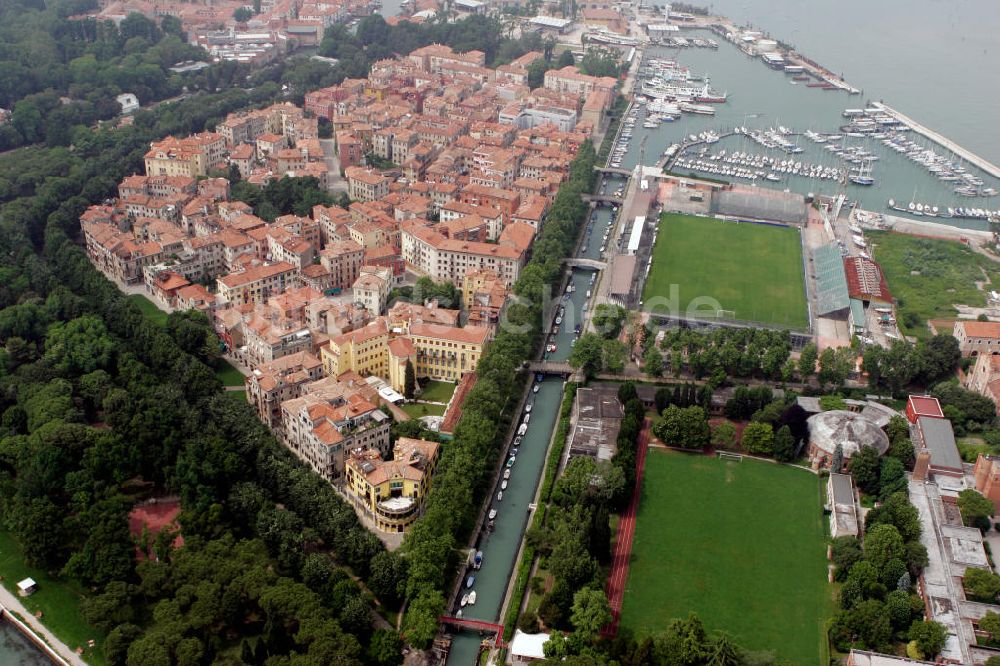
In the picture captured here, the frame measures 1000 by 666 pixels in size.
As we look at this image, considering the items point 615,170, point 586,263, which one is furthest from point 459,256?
point 615,170

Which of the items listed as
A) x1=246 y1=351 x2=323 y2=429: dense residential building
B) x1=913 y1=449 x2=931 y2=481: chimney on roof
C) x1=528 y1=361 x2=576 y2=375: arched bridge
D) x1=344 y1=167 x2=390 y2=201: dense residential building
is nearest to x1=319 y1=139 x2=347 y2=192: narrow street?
x1=344 y1=167 x2=390 y2=201: dense residential building

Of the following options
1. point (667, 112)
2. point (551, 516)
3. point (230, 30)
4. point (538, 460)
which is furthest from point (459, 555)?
point (230, 30)

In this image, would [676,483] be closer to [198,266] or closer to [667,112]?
[198,266]

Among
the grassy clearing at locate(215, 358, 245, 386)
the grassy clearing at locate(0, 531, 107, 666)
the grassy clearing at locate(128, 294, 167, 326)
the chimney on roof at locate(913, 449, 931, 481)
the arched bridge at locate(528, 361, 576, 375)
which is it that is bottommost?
the grassy clearing at locate(0, 531, 107, 666)

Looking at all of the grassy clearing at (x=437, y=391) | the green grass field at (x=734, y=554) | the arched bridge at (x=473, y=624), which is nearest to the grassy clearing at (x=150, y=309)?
the grassy clearing at (x=437, y=391)

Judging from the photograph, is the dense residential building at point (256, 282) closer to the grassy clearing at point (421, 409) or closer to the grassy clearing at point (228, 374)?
the grassy clearing at point (228, 374)

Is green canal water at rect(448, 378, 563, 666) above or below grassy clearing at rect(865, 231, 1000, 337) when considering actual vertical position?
below

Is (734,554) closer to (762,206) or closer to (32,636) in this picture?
(32,636)

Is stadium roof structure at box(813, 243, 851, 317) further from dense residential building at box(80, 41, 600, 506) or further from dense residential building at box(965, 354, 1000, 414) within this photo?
dense residential building at box(80, 41, 600, 506)
